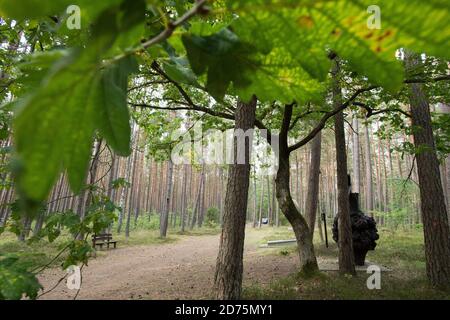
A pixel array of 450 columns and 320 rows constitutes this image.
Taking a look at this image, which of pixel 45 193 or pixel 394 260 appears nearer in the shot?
pixel 45 193

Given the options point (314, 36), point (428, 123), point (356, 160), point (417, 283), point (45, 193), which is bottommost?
point (417, 283)

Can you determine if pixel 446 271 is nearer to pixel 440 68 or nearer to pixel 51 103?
pixel 440 68

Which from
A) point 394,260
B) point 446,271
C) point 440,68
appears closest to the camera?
point 440,68

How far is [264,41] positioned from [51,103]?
308 millimetres

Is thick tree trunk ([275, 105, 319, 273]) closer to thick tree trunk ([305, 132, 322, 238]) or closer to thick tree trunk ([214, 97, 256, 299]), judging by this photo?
thick tree trunk ([214, 97, 256, 299])

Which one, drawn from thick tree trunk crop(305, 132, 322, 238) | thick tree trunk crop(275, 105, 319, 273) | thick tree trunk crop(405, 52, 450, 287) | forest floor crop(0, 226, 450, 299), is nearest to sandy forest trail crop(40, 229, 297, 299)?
forest floor crop(0, 226, 450, 299)

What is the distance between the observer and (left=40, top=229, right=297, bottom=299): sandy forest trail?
834 cm

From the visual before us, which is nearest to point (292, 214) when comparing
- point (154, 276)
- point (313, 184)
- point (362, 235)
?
point (362, 235)

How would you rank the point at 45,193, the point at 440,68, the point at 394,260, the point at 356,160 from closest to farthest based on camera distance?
the point at 45,193
the point at 440,68
the point at 394,260
the point at 356,160

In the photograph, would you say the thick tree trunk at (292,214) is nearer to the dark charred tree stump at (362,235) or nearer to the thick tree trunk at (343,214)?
the thick tree trunk at (343,214)

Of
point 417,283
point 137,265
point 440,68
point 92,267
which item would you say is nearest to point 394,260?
point 417,283

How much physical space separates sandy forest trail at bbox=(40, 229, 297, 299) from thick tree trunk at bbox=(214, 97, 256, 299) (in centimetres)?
175

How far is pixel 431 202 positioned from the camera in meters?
7.07
